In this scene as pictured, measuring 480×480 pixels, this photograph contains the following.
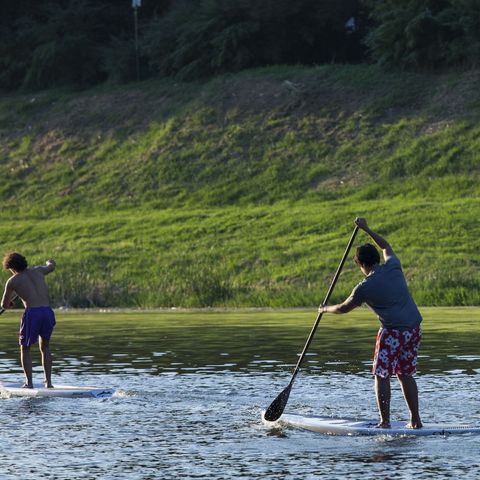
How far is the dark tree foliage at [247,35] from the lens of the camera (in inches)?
2399

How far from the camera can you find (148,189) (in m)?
56.8

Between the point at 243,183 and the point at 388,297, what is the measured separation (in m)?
40.8

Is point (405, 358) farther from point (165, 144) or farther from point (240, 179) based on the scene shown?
point (165, 144)

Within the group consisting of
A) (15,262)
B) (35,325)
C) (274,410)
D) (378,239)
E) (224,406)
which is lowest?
(224,406)

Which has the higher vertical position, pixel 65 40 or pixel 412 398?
pixel 65 40

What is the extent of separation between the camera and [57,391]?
18109mm

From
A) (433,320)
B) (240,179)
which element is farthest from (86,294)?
(240,179)

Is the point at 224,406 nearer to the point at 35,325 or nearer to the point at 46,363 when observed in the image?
the point at 46,363

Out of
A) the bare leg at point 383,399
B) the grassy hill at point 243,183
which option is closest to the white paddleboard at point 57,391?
the bare leg at point 383,399

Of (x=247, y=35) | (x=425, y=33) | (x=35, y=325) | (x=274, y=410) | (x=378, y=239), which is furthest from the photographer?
(x=247, y=35)

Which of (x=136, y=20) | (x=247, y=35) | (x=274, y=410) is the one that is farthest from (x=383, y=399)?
(x=136, y=20)

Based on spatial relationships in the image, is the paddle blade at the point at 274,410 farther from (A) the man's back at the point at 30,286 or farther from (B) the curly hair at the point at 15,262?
(B) the curly hair at the point at 15,262

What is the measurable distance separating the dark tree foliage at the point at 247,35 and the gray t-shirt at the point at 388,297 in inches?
1841

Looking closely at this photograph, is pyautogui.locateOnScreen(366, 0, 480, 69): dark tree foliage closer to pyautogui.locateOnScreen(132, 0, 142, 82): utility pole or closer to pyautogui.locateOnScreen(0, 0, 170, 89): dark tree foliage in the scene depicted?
pyautogui.locateOnScreen(132, 0, 142, 82): utility pole
